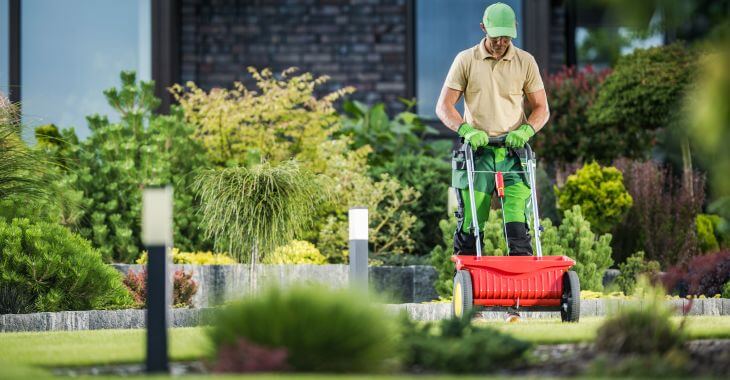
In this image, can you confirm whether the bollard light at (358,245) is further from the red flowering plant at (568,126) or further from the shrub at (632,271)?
the red flowering plant at (568,126)

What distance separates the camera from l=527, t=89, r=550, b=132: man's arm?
747cm

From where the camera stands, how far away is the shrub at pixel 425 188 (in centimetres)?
1212

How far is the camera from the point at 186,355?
538cm

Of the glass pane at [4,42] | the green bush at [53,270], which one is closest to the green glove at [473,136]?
the green bush at [53,270]

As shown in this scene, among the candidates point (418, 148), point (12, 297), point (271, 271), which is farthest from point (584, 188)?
point (12, 297)

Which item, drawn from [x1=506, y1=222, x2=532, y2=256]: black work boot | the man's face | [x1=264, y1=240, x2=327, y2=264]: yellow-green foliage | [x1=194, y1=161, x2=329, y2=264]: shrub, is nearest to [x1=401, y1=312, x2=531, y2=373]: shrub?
[x1=506, y1=222, x2=532, y2=256]: black work boot

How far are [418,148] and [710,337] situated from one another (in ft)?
26.4

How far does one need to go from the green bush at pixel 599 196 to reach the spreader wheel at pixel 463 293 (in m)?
4.82

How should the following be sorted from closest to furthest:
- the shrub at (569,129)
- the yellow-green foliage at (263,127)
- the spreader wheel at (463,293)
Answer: the spreader wheel at (463,293), the yellow-green foliage at (263,127), the shrub at (569,129)

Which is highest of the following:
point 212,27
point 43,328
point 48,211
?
point 212,27

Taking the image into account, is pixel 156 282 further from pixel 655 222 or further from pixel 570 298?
pixel 655 222

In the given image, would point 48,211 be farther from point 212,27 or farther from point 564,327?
point 212,27

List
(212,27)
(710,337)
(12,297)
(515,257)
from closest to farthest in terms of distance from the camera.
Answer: (710,337)
(515,257)
(12,297)
(212,27)

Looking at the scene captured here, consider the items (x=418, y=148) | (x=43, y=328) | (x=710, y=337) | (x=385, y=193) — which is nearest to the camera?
(x=710, y=337)
